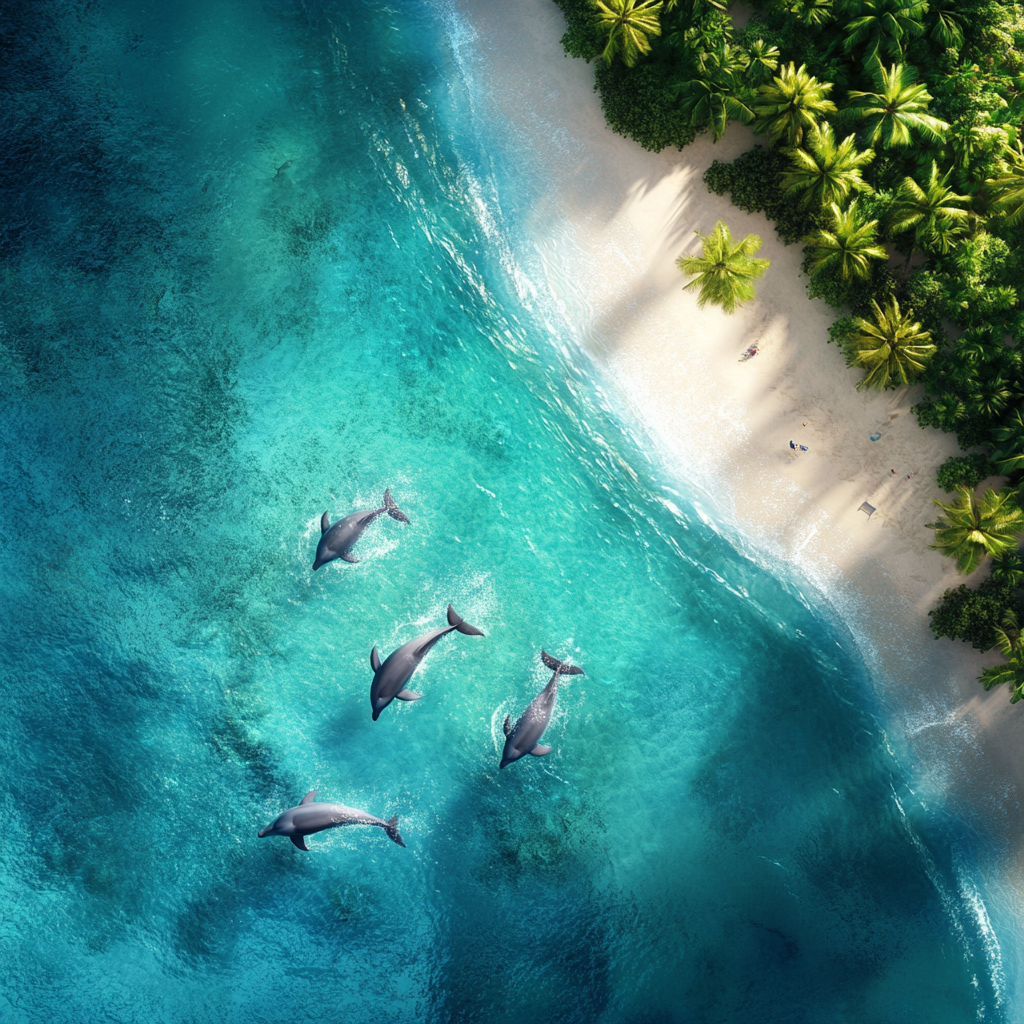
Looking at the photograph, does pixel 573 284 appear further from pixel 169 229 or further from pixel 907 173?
pixel 169 229

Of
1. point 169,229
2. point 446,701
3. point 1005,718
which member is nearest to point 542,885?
point 446,701

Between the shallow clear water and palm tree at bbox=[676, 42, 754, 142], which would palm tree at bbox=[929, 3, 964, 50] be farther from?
the shallow clear water

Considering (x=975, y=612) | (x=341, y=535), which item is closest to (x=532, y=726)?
(x=341, y=535)

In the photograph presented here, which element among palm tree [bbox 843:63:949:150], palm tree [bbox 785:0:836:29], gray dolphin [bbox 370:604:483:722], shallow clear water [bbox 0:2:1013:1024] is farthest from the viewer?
shallow clear water [bbox 0:2:1013:1024]

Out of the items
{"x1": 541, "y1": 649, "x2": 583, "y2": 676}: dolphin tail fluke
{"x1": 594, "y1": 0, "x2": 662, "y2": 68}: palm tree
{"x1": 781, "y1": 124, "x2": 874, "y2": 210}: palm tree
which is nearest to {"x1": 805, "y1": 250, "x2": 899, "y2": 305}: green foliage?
{"x1": 781, "y1": 124, "x2": 874, "y2": 210}: palm tree

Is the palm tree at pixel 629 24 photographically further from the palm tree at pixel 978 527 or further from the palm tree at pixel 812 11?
the palm tree at pixel 978 527

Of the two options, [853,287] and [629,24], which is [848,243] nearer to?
[853,287]
